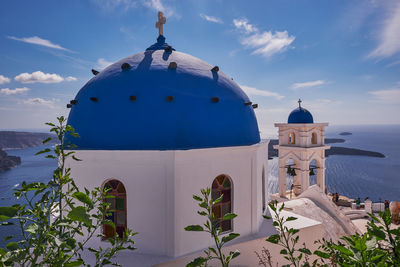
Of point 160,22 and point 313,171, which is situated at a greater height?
point 160,22

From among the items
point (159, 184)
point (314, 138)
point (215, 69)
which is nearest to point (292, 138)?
point (314, 138)

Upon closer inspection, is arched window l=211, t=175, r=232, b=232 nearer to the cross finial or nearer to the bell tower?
the cross finial

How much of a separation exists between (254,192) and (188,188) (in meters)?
2.13

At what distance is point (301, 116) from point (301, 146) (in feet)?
6.88

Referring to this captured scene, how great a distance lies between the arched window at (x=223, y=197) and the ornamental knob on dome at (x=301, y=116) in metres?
12.2

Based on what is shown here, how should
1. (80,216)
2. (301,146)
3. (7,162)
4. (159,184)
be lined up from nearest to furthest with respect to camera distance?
(80,216)
(159,184)
(301,146)
(7,162)

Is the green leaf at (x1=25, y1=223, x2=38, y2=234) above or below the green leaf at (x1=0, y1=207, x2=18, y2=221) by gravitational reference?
below

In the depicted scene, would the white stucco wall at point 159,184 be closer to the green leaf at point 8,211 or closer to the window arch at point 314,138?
the green leaf at point 8,211

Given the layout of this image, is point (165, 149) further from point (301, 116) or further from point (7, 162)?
point (7, 162)

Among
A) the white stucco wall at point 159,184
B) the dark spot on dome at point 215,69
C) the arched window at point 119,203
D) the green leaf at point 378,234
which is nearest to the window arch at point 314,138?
the dark spot on dome at point 215,69

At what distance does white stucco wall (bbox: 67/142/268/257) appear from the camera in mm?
5605

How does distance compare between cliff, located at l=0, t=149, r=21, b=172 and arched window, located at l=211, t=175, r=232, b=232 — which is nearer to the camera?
arched window, located at l=211, t=175, r=232, b=232

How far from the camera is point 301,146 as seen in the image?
649 inches

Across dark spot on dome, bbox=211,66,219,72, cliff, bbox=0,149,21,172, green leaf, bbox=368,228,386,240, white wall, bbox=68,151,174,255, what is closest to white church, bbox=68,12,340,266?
white wall, bbox=68,151,174,255
